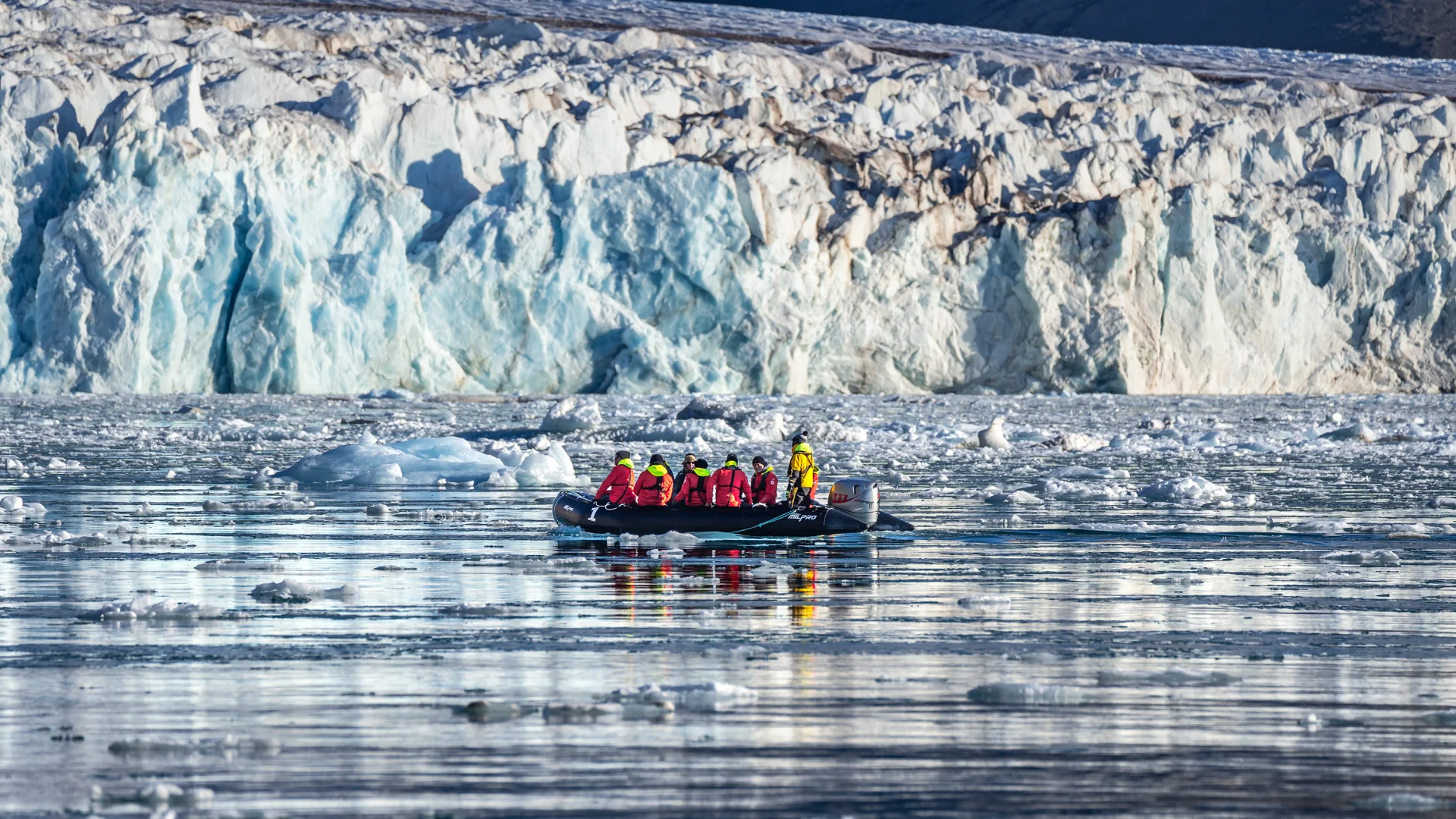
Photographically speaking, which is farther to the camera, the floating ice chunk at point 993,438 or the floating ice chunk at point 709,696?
the floating ice chunk at point 993,438

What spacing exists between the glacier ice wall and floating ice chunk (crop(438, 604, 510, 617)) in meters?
22.8

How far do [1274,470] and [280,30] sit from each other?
3204 cm

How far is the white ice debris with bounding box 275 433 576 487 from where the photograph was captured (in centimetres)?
1847

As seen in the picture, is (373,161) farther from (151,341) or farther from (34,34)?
(34,34)

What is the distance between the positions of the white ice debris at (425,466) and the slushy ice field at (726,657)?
1475 millimetres

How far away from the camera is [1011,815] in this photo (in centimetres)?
473

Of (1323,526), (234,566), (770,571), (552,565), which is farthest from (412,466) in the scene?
(1323,526)

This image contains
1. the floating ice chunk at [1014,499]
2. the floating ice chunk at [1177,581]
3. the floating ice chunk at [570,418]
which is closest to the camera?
the floating ice chunk at [1177,581]

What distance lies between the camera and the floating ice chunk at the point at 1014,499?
52.9 feet

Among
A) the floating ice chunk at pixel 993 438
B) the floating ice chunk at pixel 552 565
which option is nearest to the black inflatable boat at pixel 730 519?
the floating ice chunk at pixel 552 565

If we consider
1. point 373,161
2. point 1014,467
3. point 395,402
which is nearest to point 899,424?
point 1014,467

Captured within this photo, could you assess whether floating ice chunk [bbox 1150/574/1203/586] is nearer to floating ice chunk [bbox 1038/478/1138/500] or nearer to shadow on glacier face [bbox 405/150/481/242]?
floating ice chunk [bbox 1038/478/1138/500]

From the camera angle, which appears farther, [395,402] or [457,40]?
[457,40]

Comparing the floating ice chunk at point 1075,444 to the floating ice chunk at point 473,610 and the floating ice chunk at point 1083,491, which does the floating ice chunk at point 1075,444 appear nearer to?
the floating ice chunk at point 1083,491
